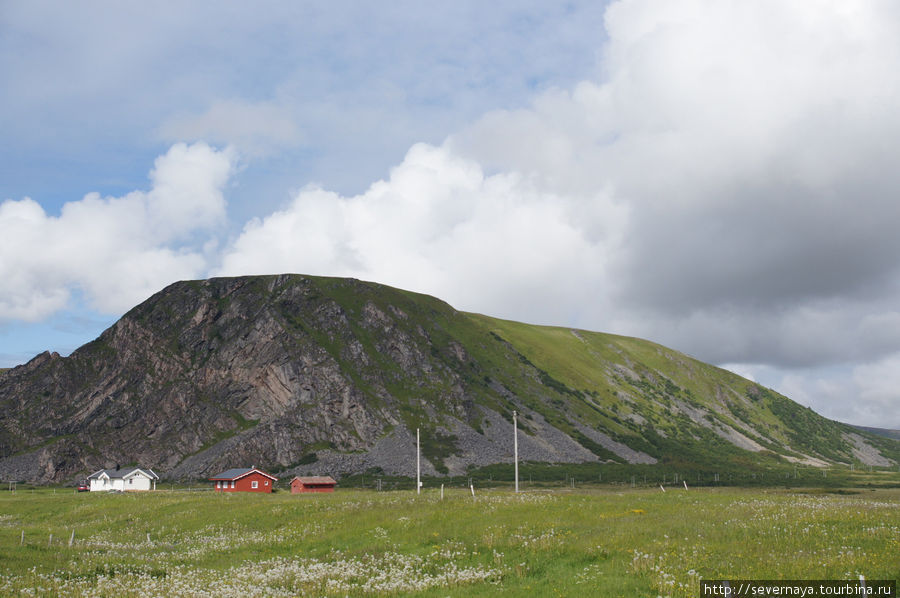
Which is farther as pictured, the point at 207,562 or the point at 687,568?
the point at 207,562

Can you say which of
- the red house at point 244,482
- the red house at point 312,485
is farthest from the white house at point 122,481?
the red house at point 312,485

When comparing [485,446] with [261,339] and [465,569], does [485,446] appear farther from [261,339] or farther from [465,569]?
[465,569]

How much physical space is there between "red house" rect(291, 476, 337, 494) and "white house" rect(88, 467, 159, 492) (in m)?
37.0

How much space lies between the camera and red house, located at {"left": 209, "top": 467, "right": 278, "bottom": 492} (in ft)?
384

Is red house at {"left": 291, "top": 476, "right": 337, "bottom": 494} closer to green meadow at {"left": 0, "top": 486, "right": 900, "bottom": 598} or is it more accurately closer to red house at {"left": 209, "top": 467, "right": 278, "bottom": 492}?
red house at {"left": 209, "top": 467, "right": 278, "bottom": 492}

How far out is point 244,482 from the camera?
386ft

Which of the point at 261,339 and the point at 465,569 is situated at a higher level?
the point at 261,339

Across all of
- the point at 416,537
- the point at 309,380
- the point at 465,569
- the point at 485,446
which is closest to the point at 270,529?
the point at 416,537

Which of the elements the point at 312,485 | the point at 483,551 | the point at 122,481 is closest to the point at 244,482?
the point at 312,485

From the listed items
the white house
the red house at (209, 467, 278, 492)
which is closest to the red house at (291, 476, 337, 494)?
the red house at (209, 467, 278, 492)

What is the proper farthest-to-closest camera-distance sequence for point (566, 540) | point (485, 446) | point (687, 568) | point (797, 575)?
1. point (485, 446)
2. point (566, 540)
3. point (687, 568)
4. point (797, 575)

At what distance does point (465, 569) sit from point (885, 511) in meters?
25.4

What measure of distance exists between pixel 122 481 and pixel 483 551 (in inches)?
4783

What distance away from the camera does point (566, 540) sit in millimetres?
32531
